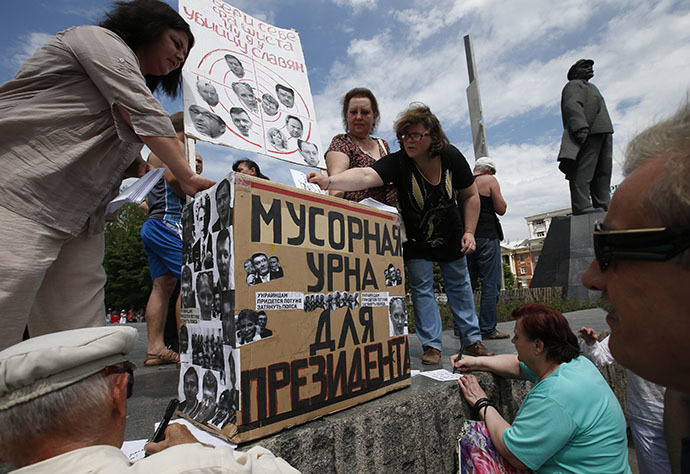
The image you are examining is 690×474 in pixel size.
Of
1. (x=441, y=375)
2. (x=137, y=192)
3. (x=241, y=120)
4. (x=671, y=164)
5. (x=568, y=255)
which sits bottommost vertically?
(x=441, y=375)

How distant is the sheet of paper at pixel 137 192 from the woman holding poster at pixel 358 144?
1413 mm

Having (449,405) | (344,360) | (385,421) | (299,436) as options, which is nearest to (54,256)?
(299,436)

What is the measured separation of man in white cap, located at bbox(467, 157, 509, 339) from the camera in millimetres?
4082

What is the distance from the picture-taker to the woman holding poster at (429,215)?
9.49ft

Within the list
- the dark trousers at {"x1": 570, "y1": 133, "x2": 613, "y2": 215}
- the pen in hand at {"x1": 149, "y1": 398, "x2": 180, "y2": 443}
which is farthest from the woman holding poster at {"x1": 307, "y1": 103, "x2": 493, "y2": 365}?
the dark trousers at {"x1": 570, "y1": 133, "x2": 613, "y2": 215}

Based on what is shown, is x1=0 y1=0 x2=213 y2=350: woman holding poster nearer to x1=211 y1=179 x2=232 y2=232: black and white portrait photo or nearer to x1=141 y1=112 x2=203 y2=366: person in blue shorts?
x1=211 y1=179 x2=232 y2=232: black and white portrait photo

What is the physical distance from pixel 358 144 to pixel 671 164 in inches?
104

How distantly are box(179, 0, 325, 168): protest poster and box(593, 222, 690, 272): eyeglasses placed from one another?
→ 254cm

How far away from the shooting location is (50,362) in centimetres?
83

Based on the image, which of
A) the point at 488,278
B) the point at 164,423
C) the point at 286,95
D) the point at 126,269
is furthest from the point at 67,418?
the point at 126,269

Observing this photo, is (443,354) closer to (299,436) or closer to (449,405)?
(449,405)

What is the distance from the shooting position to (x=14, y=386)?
81cm

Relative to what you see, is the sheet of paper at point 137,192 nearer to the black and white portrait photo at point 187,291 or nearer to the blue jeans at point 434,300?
the black and white portrait photo at point 187,291

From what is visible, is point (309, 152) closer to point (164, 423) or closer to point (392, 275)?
point (392, 275)
